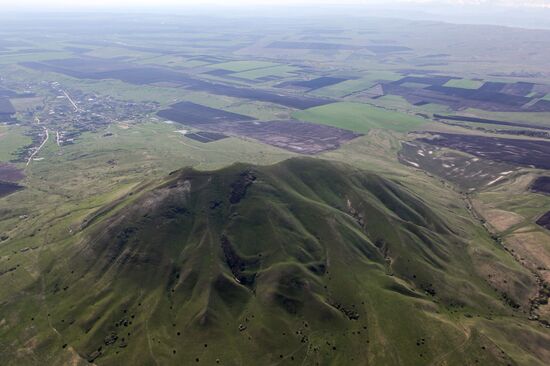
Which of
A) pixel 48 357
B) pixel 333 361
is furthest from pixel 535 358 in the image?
pixel 48 357

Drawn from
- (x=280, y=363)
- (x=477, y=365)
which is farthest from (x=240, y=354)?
(x=477, y=365)

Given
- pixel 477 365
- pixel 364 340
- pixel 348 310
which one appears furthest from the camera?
pixel 348 310

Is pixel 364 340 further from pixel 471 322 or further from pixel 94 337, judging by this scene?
pixel 94 337

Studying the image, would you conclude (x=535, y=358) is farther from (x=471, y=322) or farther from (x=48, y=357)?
(x=48, y=357)

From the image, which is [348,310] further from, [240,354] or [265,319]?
[240,354]

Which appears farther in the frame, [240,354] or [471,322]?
[471,322]

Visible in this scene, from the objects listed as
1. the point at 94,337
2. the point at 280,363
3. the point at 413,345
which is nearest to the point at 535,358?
the point at 413,345

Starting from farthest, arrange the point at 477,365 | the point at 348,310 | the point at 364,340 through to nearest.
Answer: the point at 348,310 → the point at 364,340 → the point at 477,365

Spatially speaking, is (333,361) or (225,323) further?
(225,323)
